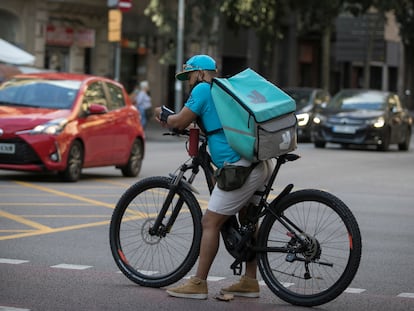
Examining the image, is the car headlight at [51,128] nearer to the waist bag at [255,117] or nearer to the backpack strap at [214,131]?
the backpack strap at [214,131]

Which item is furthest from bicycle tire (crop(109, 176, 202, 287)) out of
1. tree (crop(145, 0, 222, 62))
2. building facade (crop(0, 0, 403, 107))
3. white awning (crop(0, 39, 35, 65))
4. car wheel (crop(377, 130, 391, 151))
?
tree (crop(145, 0, 222, 62))

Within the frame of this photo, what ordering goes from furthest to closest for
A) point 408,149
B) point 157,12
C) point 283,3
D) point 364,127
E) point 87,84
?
point 283,3
point 157,12
point 408,149
point 364,127
point 87,84

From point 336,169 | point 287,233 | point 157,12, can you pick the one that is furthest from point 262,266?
point 157,12

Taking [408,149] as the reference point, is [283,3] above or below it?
above

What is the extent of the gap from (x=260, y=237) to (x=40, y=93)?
1082 cm

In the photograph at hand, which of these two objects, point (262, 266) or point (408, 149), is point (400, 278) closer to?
point (262, 266)

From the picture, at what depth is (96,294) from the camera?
8414mm

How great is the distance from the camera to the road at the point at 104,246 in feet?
27.0

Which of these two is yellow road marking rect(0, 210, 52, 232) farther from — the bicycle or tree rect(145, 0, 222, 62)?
tree rect(145, 0, 222, 62)

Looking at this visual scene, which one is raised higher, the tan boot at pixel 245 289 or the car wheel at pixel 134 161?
the tan boot at pixel 245 289

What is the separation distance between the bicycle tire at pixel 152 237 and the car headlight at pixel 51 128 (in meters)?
8.86

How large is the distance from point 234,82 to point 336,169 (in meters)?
15.4

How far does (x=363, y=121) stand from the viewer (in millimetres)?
31391

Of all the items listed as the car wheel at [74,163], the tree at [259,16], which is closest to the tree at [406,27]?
the tree at [259,16]
